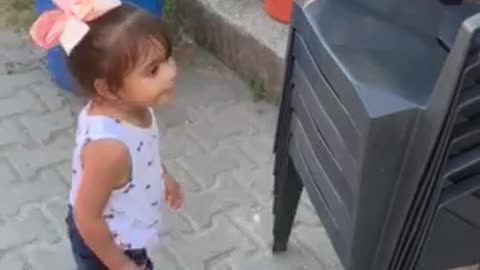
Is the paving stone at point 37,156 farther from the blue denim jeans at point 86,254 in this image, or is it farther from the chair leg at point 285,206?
the blue denim jeans at point 86,254

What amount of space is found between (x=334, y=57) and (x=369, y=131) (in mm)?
224

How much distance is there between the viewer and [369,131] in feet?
6.20

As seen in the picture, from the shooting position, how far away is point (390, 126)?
1887 mm

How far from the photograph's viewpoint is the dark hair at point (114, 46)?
1.84 meters

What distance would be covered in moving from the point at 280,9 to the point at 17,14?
1197mm

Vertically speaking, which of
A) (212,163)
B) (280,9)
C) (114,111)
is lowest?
(212,163)

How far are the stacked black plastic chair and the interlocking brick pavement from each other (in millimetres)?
547

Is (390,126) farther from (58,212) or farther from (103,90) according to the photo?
(58,212)

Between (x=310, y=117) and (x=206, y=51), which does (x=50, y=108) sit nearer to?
(x=206, y=51)

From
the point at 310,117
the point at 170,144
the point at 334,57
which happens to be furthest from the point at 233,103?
the point at 334,57

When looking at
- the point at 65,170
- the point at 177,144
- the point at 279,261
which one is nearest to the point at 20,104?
the point at 65,170

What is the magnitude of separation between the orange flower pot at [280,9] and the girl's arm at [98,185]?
1.70 metres

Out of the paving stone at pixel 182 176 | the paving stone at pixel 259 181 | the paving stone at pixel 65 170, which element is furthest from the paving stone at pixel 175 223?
the paving stone at pixel 65 170

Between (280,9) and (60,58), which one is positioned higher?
(280,9)
